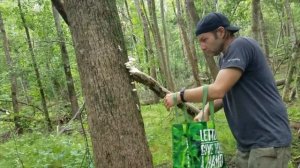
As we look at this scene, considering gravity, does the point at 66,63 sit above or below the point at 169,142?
above

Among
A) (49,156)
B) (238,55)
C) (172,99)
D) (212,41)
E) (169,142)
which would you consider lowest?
(169,142)

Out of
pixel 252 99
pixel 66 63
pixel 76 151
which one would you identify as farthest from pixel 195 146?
pixel 66 63

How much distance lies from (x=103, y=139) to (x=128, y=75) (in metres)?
0.63

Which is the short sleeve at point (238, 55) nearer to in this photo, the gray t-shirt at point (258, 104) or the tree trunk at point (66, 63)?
the gray t-shirt at point (258, 104)

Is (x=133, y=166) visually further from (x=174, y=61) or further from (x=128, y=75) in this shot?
(x=174, y=61)

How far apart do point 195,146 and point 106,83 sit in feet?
3.12

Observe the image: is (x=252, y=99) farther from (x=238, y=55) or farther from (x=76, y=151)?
(x=76, y=151)

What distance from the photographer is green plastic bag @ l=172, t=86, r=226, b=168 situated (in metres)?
3.03

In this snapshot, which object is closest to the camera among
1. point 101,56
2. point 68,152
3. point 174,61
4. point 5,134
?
point 101,56

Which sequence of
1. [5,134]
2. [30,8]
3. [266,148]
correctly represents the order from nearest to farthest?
[266,148], [30,8], [5,134]

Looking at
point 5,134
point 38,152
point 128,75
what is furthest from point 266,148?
point 5,134

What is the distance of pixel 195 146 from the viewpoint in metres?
3.03

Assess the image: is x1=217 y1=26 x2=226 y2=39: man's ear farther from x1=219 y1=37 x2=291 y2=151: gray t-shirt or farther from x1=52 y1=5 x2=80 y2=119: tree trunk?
x1=52 y1=5 x2=80 y2=119: tree trunk

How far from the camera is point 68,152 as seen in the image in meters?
6.69
